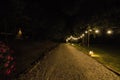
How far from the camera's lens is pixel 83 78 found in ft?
39.5

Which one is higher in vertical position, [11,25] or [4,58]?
[11,25]

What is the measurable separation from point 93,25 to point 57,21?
106 feet

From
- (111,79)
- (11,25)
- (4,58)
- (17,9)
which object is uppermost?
(17,9)

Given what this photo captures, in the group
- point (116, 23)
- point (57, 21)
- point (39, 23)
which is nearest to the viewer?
point (116, 23)

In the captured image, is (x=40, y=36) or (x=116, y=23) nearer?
(x=116, y=23)

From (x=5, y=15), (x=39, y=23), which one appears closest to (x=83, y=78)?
(x=5, y=15)

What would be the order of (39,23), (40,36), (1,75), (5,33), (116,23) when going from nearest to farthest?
(1,75) < (5,33) < (116,23) < (39,23) < (40,36)

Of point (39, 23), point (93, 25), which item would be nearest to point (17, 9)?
point (39, 23)

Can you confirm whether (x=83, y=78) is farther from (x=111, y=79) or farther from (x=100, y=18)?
(x=100, y=18)

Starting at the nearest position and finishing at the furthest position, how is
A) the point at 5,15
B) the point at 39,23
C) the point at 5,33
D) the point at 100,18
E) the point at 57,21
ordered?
the point at 5,15 → the point at 5,33 → the point at 100,18 → the point at 39,23 → the point at 57,21

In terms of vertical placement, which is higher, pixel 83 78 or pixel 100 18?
pixel 100 18

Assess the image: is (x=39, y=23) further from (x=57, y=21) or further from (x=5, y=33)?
(x=57, y=21)

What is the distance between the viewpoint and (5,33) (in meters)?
33.6

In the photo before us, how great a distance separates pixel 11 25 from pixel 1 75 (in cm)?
2328
